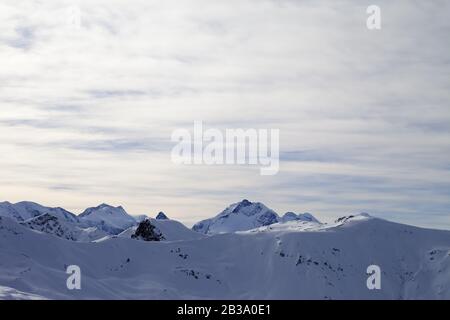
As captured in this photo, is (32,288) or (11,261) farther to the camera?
(11,261)
